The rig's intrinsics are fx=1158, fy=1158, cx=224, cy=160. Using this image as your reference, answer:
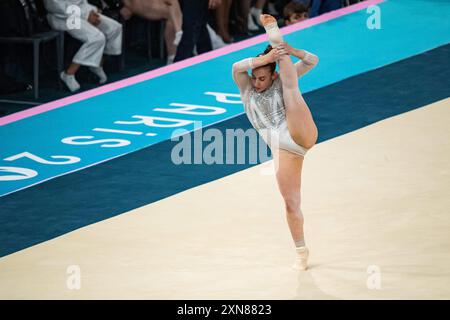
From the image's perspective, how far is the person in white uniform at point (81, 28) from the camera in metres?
12.1

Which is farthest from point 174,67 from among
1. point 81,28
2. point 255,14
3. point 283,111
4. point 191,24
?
point 283,111

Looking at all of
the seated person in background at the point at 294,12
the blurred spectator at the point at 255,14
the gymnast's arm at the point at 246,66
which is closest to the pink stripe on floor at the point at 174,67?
the seated person in background at the point at 294,12

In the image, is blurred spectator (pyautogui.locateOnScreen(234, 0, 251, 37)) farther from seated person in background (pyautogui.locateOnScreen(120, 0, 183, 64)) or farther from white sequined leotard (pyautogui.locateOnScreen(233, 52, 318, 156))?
white sequined leotard (pyautogui.locateOnScreen(233, 52, 318, 156))

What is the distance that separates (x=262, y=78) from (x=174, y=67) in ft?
18.1

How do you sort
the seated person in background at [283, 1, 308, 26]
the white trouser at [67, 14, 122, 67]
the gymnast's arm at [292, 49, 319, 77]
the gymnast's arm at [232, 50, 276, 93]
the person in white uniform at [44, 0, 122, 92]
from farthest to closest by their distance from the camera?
the seated person in background at [283, 1, 308, 26] < the white trouser at [67, 14, 122, 67] < the person in white uniform at [44, 0, 122, 92] < the gymnast's arm at [292, 49, 319, 77] < the gymnast's arm at [232, 50, 276, 93]

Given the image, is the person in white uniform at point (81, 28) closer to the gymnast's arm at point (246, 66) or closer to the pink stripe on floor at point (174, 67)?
the pink stripe on floor at point (174, 67)

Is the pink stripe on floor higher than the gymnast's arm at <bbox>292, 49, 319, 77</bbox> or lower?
higher

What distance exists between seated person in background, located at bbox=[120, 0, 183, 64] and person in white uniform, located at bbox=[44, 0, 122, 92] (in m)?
0.69

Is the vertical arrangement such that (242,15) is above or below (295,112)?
above

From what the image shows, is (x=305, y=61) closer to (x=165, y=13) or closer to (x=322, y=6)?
(x=165, y=13)

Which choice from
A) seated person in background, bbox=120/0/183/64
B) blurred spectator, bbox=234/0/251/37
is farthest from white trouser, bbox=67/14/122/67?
blurred spectator, bbox=234/0/251/37

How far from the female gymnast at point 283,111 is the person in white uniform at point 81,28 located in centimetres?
516

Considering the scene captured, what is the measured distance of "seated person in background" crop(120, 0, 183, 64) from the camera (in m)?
13.1

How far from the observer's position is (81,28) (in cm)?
1221
